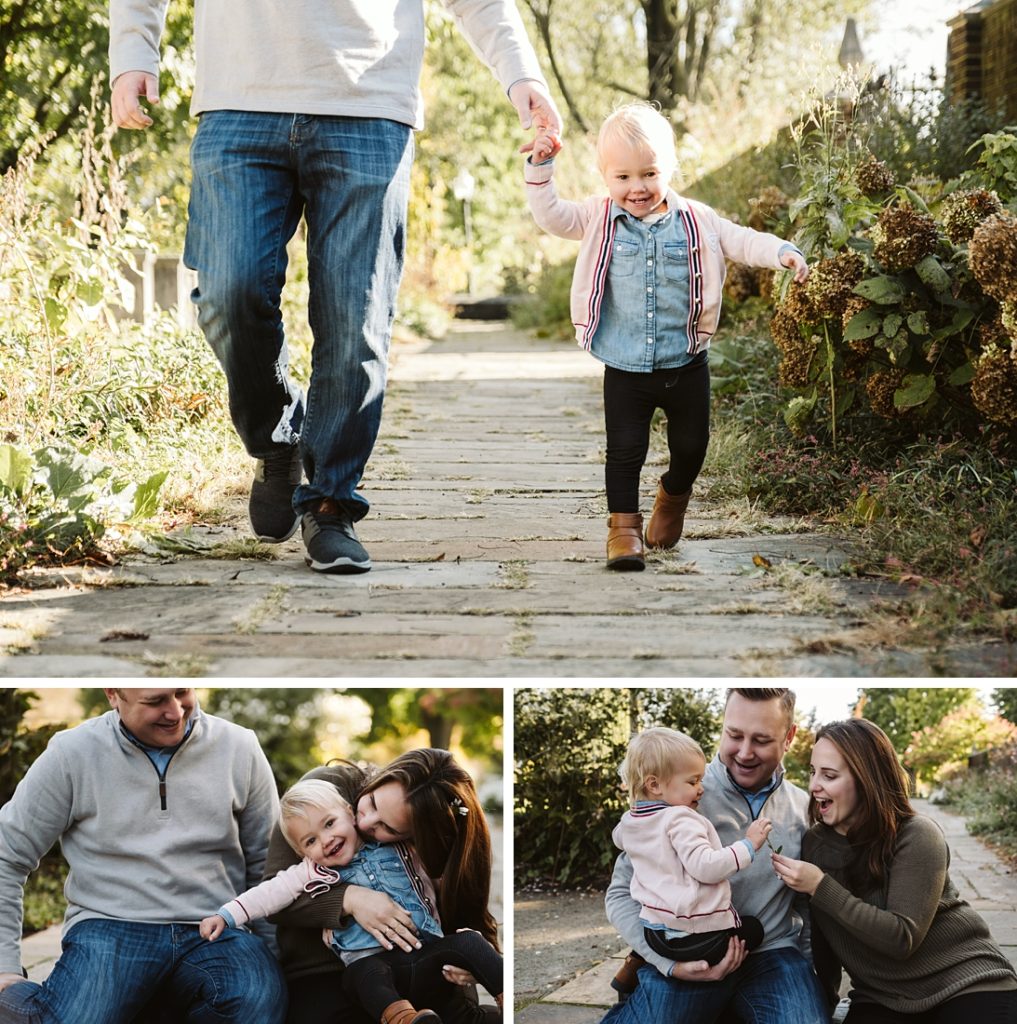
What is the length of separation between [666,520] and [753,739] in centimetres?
87

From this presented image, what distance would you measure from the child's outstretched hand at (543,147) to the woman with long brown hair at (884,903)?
152 centimetres

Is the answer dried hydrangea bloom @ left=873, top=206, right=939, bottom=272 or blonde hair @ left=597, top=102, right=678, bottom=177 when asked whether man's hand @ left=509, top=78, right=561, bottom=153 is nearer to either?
blonde hair @ left=597, top=102, right=678, bottom=177

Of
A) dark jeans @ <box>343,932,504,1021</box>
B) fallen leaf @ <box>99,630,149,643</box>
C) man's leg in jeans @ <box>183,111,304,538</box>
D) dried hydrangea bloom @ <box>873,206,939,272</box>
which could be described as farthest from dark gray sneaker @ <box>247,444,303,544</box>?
dried hydrangea bloom @ <box>873,206,939,272</box>

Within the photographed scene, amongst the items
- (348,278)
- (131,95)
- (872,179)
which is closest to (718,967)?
(348,278)

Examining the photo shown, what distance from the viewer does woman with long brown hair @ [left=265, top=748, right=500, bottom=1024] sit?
8.39 feet

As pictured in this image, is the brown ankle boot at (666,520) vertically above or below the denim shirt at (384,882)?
above

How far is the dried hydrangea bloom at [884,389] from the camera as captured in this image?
360cm

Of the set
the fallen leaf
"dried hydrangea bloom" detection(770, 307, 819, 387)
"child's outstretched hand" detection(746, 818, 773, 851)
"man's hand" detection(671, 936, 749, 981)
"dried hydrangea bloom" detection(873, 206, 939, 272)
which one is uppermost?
"dried hydrangea bloom" detection(873, 206, 939, 272)

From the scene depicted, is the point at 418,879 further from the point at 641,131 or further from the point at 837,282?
the point at 837,282

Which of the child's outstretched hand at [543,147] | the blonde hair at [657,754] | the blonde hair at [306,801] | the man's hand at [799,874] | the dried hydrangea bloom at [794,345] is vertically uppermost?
the child's outstretched hand at [543,147]

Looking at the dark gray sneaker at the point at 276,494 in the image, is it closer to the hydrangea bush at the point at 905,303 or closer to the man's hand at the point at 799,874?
the man's hand at the point at 799,874

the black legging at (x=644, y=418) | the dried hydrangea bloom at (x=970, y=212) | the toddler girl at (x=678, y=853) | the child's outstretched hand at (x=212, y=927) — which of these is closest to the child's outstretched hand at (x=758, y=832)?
the toddler girl at (x=678, y=853)

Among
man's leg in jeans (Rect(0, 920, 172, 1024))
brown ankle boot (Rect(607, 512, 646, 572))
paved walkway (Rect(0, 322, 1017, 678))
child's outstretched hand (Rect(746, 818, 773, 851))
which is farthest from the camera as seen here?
brown ankle boot (Rect(607, 512, 646, 572))

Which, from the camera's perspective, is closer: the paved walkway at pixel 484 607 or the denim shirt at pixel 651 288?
the paved walkway at pixel 484 607
